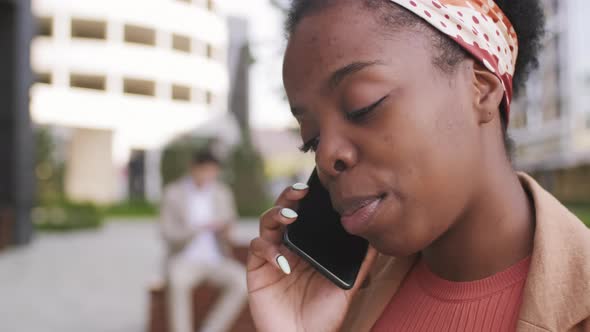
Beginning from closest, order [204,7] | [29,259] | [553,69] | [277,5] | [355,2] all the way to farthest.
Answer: [355,2], [277,5], [29,259], [204,7], [553,69]

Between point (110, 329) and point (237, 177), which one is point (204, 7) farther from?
point (110, 329)

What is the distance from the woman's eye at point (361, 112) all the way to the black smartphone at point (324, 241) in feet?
1.37

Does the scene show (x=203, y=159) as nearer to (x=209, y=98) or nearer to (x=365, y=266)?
(x=365, y=266)

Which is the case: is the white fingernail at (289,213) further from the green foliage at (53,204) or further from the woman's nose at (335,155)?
the green foliage at (53,204)

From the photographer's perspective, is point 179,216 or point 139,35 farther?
point 139,35

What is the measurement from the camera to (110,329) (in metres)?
6.22

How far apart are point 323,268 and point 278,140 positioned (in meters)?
46.2

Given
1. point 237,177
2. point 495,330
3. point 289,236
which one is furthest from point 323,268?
point 237,177

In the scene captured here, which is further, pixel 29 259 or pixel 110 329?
pixel 29 259

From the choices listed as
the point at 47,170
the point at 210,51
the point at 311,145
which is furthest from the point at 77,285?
the point at 210,51

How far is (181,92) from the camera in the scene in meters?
40.7

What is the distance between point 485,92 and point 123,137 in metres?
38.5

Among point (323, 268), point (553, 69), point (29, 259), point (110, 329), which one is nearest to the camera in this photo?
point (323, 268)

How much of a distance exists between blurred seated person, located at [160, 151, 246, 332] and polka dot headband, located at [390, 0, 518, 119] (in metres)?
4.45
